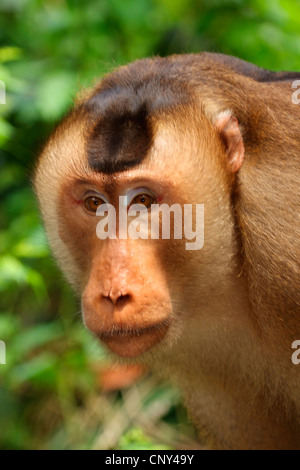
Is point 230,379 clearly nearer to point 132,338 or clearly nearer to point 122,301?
point 132,338

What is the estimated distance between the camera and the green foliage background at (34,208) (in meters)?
5.26

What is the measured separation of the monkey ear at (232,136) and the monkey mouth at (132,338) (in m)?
0.76

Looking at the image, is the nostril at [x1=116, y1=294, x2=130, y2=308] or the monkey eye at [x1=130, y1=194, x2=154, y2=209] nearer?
the nostril at [x1=116, y1=294, x2=130, y2=308]

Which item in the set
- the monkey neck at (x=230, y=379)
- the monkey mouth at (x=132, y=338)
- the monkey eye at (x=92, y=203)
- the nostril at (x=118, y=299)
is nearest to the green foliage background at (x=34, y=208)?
the monkey neck at (x=230, y=379)

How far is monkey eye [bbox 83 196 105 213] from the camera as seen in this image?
3.20m

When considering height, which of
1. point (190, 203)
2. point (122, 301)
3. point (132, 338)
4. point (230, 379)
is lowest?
point (230, 379)

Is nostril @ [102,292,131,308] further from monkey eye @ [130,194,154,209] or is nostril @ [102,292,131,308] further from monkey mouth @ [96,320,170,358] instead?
monkey eye @ [130,194,154,209]

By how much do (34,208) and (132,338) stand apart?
2322 mm

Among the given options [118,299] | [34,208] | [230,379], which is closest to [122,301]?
[118,299]

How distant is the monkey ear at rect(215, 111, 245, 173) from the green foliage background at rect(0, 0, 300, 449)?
199cm

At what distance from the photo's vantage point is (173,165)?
10.0 feet

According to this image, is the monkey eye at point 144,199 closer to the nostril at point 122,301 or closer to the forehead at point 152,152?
the forehead at point 152,152

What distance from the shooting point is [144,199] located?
3.06m

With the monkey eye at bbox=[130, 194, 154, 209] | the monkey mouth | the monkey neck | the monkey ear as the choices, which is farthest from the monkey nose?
the monkey ear
